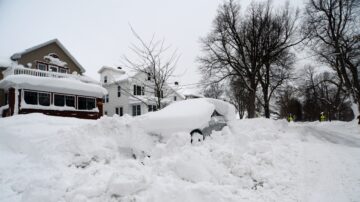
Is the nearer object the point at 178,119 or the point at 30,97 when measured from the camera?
the point at 178,119

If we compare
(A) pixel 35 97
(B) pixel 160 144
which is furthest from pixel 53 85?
(B) pixel 160 144

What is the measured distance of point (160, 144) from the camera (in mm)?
5449

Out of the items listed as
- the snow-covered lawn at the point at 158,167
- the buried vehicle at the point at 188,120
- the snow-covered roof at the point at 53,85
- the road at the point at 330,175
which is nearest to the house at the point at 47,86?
the snow-covered roof at the point at 53,85

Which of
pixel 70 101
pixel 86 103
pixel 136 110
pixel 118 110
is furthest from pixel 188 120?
pixel 118 110

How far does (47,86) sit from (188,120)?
13636 mm

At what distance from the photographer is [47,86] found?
15.6m

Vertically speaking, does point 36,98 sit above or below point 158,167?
above

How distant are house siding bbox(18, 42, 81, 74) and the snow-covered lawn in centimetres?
1527

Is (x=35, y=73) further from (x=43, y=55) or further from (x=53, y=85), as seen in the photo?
(x=43, y=55)

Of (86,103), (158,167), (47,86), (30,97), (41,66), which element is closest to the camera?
(158,167)

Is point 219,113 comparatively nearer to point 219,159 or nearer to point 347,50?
point 219,159

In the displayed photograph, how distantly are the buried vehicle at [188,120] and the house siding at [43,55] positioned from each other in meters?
17.7

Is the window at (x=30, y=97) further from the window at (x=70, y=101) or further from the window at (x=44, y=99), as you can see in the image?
the window at (x=70, y=101)

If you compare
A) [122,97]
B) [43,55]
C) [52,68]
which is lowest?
[122,97]
